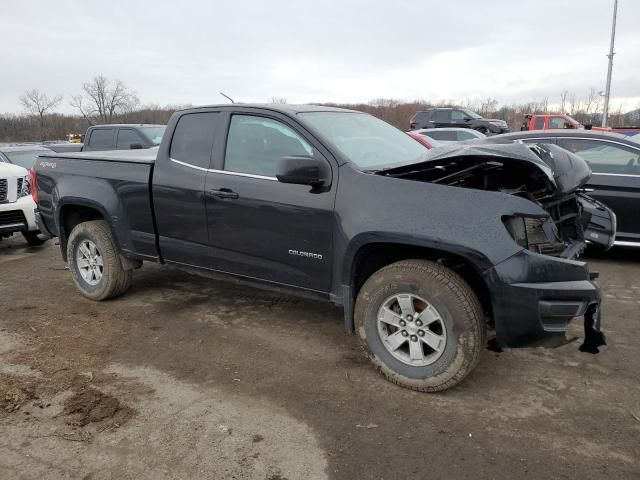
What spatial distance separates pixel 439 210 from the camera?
318 centimetres

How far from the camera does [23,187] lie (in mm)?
7941

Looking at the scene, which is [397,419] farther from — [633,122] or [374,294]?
[633,122]

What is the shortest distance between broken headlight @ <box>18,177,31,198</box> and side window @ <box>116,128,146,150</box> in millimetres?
3944

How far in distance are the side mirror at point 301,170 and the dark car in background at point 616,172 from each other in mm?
3695

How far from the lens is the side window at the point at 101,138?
39.9 ft

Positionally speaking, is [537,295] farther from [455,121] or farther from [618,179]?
[455,121]

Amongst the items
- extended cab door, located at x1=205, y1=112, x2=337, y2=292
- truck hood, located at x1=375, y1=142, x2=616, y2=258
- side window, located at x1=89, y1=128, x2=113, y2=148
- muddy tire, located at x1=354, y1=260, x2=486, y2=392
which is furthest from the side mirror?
side window, located at x1=89, y1=128, x2=113, y2=148

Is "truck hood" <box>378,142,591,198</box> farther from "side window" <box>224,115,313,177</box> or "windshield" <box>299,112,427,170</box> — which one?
"side window" <box>224,115,313,177</box>

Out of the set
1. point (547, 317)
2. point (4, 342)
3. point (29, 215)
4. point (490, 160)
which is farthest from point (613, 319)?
point (29, 215)

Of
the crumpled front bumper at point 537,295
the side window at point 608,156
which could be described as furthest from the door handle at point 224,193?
the side window at point 608,156

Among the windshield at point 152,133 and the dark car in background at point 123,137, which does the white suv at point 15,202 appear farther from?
the windshield at point 152,133

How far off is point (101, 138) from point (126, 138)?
2.71ft

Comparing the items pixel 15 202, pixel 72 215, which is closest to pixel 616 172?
pixel 72 215

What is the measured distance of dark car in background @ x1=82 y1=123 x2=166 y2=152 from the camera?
461 inches
